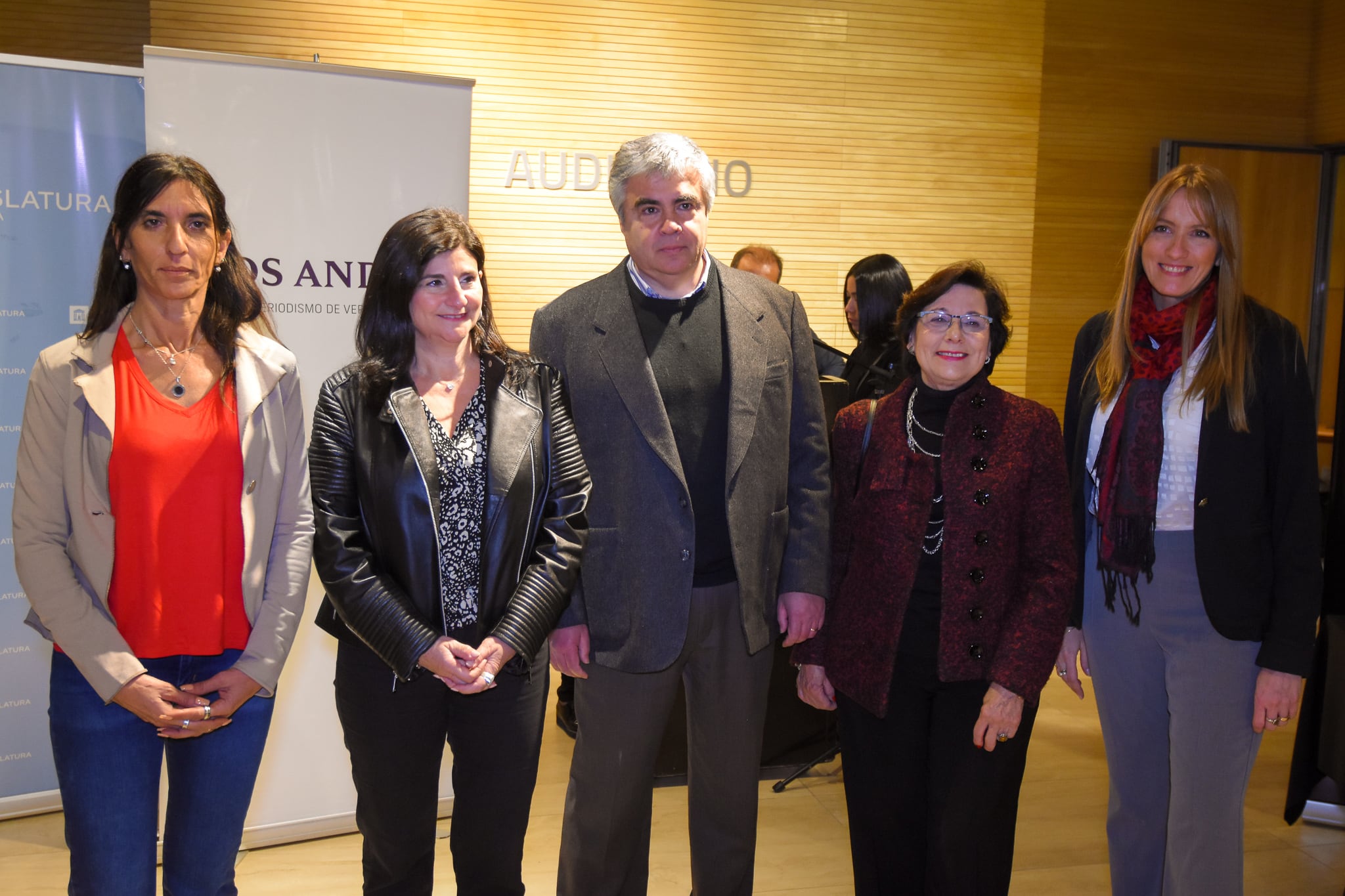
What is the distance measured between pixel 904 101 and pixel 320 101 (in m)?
4.04

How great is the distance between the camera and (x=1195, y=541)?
2168mm

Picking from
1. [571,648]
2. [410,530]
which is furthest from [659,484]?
[410,530]

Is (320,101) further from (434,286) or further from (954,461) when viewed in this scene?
(954,461)

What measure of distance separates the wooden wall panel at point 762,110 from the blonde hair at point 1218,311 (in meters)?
3.75

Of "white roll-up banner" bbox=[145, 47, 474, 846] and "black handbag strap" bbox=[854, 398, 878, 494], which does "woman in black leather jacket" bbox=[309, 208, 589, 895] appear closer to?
"black handbag strap" bbox=[854, 398, 878, 494]

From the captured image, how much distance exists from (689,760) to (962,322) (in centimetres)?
115

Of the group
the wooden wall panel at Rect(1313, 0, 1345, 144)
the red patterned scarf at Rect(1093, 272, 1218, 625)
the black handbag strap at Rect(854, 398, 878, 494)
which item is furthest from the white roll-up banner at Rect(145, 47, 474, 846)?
the wooden wall panel at Rect(1313, 0, 1345, 144)

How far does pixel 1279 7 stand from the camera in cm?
778

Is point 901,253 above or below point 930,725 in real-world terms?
above

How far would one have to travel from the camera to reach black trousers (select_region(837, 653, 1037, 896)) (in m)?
2.08

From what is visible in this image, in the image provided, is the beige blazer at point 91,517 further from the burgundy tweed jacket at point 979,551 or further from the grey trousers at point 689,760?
the burgundy tweed jacket at point 979,551

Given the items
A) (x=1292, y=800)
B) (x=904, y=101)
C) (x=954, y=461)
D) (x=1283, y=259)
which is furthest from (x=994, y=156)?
(x=954, y=461)

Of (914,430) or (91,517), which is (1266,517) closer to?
(914,430)

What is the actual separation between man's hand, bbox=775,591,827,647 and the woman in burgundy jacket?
11 cm
